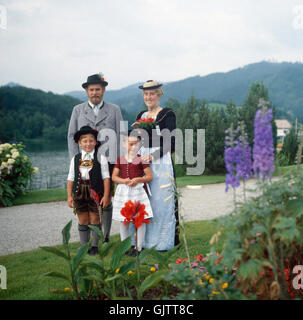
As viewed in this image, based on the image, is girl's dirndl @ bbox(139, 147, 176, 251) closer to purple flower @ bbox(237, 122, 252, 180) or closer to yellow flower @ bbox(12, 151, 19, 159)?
purple flower @ bbox(237, 122, 252, 180)

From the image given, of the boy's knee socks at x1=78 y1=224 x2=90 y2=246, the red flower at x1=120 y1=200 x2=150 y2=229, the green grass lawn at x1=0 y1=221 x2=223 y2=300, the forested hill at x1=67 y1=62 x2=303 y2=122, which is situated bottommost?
the green grass lawn at x1=0 y1=221 x2=223 y2=300

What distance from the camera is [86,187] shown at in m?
4.24

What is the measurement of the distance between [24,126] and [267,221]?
106 feet

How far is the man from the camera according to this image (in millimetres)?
4570

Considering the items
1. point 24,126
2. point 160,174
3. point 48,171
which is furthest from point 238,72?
point 160,174

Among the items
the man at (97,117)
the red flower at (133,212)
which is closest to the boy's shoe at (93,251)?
the man at (97,117)

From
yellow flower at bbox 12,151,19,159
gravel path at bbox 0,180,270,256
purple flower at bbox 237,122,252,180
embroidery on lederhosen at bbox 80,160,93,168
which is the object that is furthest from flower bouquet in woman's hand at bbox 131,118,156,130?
yellow flower at bbox 12,151,19,159

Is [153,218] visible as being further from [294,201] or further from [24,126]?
[24,126]

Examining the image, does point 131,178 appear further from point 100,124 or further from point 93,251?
point 93,251

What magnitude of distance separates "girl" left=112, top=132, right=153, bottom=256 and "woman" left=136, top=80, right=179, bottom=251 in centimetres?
17

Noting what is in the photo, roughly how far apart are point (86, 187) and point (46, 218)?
3845 millimetres

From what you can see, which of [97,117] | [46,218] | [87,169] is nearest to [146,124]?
[97,117]

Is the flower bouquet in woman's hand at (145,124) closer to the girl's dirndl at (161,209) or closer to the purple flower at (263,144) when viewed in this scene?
the girl's dirndl at (161,209)

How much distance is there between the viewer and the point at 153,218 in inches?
177
